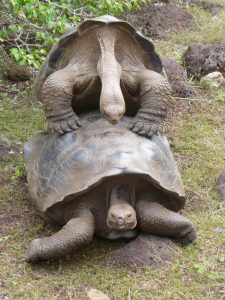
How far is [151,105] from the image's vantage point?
3.42 metres

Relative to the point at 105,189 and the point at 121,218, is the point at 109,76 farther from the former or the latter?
the point at 121,218

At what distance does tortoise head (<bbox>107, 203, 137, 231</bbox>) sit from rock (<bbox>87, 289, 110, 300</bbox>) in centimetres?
36

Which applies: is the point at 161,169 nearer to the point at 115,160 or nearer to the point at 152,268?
the point at 115,160

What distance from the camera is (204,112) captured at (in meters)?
5.37

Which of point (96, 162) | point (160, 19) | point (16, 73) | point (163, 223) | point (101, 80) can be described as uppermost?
point (101, 80)

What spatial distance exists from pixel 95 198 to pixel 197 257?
686 millimetres

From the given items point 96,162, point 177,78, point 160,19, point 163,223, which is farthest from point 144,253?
point 160,19

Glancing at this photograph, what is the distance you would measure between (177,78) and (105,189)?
109 inches

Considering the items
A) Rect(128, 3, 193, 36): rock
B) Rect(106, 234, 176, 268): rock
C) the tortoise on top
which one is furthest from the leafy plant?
Rect(128, 3, 193, 36): rock

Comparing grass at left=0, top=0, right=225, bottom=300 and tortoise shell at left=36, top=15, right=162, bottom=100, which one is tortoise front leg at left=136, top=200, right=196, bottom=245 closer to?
grass at left=0, top=0, right=225, bottom=300

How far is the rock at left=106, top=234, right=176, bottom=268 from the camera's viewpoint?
3.10m

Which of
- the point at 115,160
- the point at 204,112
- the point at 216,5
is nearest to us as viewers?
the point at 115,160

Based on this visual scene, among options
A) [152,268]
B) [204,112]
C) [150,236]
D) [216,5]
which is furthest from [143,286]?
[216,5]

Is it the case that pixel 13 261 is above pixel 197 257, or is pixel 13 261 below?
below
